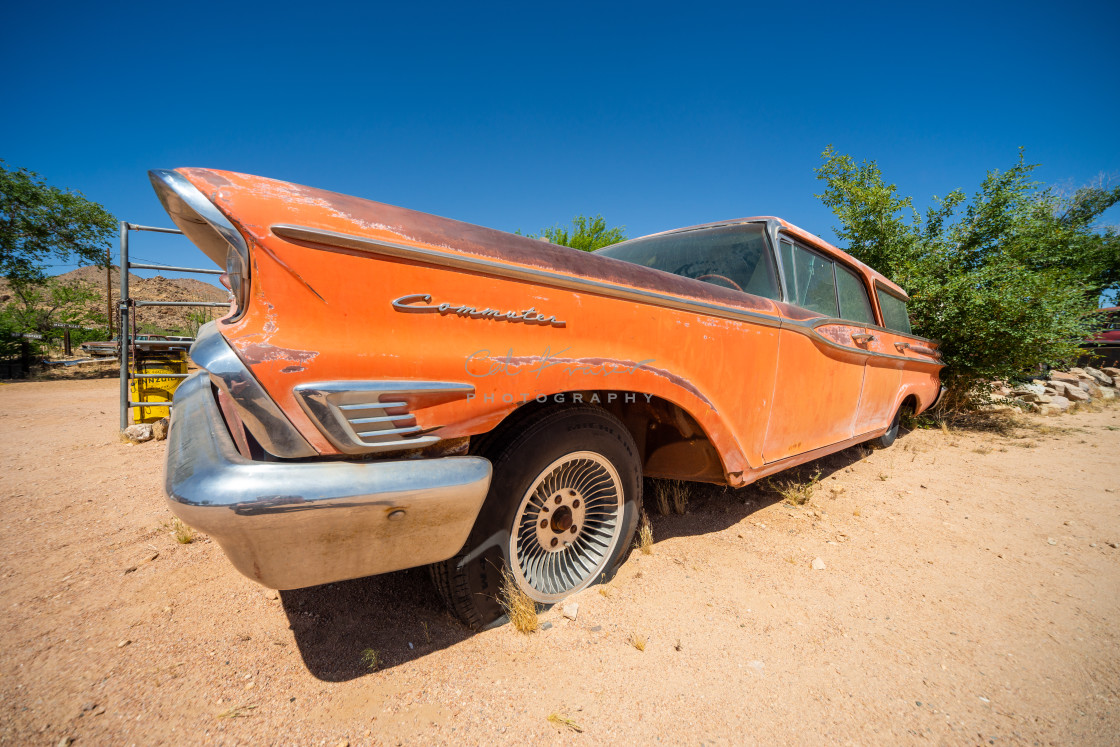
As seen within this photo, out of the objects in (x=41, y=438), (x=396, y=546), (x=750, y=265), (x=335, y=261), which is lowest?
(x=41, y=438)

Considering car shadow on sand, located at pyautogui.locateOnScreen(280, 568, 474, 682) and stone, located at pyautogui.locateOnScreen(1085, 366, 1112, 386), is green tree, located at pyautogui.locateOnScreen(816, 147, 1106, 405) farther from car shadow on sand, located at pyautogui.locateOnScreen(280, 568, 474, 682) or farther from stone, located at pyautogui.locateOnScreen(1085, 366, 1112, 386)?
car shadow on sand, located at pyautogui.locateOnScreen(280, 568, 474, 682)

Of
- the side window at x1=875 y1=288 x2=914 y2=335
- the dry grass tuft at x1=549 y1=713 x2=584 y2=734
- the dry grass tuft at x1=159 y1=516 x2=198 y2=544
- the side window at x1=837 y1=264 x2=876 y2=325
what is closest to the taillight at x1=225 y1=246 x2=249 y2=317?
the dry grass tuft at x1=549 y1=713 x2=584 y2=734

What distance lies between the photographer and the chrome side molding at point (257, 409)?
1024 millimetres

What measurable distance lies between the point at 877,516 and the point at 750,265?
1.88 meters

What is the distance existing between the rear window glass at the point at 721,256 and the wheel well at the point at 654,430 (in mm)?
904

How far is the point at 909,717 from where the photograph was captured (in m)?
1.37

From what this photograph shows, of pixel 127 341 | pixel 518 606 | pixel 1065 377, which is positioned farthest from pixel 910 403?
pixel 127 341

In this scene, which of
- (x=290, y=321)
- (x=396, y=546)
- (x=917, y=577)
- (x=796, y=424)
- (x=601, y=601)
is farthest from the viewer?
(x=796, y=424)

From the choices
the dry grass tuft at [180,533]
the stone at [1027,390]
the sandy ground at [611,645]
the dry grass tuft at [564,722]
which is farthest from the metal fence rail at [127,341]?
the stone at [1027,390]

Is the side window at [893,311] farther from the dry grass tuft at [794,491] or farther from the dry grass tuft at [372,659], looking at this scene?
the dry grass tuft at [372,659]

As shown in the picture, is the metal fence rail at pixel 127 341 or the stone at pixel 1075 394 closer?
the metal fence rail at pixel 127 341

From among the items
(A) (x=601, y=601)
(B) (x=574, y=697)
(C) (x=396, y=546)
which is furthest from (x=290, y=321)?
(A) (x=601, y=601)

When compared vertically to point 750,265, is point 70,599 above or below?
below

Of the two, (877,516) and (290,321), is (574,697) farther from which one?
(877,516)
